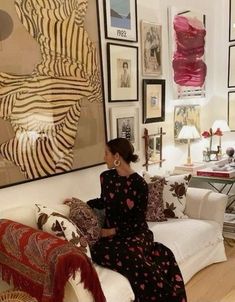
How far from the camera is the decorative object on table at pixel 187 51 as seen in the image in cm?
402

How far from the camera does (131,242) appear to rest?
2.45m

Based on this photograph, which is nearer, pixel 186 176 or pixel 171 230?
pixel 171 230

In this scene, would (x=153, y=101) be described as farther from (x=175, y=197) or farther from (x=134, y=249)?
(x=134, y=249)

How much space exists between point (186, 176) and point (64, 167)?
1201mm

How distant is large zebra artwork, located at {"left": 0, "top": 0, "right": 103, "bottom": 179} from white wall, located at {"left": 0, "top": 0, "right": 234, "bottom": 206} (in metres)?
0.15

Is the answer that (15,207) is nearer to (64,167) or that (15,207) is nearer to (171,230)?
(64,167)

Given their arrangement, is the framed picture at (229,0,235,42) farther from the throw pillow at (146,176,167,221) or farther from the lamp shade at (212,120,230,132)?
the throw pillow at (146,176,167,221)

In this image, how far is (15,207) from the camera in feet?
8.40

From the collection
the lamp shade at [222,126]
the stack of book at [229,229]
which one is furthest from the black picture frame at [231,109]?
the stack of book at [229,229]

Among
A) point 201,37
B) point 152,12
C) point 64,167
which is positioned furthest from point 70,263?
point 201,37

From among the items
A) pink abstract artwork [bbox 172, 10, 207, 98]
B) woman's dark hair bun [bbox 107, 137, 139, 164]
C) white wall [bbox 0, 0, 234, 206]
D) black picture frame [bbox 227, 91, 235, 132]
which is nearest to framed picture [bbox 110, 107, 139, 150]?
white wall [bbox 0, 0, 234, 206]

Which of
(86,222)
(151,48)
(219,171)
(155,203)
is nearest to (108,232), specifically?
(86,222)

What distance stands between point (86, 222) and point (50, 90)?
3.43 ft

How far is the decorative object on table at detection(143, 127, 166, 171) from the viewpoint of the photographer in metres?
3.71
